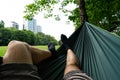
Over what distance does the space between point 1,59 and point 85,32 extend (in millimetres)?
945

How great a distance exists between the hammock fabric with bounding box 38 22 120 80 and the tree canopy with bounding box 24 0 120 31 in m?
6.68

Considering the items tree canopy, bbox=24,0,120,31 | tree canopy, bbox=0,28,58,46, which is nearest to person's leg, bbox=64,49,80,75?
tree canopy, bbox=24,0,120,31

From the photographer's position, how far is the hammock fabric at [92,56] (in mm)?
2146

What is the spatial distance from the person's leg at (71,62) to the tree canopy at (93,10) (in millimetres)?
6919

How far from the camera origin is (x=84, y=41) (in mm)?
2844

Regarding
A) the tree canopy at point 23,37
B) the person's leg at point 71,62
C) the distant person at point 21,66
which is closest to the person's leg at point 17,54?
the distant person at point 21,66

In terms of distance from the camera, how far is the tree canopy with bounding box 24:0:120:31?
9.66 metres

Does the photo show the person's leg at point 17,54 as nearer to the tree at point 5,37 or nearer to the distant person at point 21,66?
the distant person at point 21,66

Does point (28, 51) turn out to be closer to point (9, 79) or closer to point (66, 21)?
point (9, 79)

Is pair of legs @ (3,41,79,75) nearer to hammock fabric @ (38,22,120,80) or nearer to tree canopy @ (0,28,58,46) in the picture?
hammock fabric @ (38,22,120,80)

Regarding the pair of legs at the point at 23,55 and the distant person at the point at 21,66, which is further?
the pair of legs at the point at 23,55

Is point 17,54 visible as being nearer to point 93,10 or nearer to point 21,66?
point 21,66

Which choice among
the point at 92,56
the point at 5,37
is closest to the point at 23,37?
the point at 5,37

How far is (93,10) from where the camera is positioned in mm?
9945
